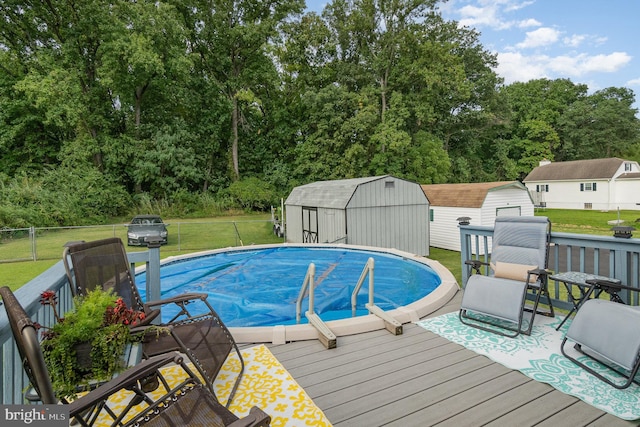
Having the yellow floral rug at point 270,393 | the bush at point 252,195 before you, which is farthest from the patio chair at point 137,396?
the bush at point 252,195

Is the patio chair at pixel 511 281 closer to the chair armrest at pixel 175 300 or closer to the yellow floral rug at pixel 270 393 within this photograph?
the yellow floral rug at pixel 270 393

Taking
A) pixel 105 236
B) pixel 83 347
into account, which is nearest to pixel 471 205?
pixel 83 347

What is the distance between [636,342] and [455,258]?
1001cm

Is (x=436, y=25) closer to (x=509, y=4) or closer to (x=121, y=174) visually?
(x=509, y=4)

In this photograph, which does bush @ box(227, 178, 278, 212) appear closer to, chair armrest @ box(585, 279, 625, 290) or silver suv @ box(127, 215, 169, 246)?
silver suv @ box(127, 215, 169, 246)

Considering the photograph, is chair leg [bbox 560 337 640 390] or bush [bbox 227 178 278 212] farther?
bush [bbox 227 178 278 212]

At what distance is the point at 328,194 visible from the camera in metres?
11.8

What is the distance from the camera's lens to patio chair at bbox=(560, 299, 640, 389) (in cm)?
212

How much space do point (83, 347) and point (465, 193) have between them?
13446 mm

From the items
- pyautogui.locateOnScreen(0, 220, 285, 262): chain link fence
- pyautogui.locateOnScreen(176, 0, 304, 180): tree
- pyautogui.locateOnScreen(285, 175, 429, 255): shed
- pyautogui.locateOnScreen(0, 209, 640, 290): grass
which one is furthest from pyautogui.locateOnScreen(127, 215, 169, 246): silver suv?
pyautogui.locateOnScreen(176, 0, 304, 180): tree

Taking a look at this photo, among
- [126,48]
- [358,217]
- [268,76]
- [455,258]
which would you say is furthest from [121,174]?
[455,258]

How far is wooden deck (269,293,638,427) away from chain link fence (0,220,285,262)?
9.20 m

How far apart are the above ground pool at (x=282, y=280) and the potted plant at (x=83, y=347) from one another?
3.98 metres

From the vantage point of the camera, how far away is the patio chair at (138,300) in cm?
212
